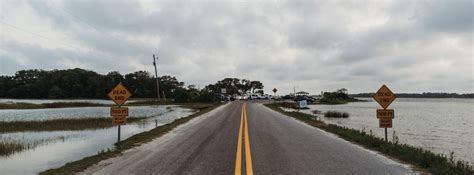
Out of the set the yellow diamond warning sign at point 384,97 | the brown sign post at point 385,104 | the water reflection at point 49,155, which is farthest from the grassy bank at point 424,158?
the water reflection at point 49,155

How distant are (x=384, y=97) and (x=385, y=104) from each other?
27 centimetres

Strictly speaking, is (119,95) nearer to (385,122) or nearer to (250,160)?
(250,160)

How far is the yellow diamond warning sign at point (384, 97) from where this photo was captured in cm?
1345

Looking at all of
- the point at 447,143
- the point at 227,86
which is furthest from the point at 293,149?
the point at 227,86

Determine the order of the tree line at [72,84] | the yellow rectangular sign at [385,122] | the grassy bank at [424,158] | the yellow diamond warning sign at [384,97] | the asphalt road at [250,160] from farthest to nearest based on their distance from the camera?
the tree line at [72,84] → the yellow diamond warning sign at [384,97] → the yellow rectangular sign at [385,122] → the grassy bank at [424,158] → the asphalt road at [250,160]

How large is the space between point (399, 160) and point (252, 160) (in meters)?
3.91

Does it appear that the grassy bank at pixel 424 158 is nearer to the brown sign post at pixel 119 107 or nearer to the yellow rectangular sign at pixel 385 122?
the yellow rectangular sign at pixel 385 122

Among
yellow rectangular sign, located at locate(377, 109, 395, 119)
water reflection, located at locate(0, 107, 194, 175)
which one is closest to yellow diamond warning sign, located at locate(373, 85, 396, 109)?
yellow rectangular sign, located at locate(377, 109, 395, 119)

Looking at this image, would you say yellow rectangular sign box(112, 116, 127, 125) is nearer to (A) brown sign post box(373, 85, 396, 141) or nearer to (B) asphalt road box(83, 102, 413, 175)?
(B) asphalt road box(83, 102, 413, 175)

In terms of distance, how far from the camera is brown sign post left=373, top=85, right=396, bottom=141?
13.2 meters

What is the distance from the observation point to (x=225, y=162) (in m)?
8.49

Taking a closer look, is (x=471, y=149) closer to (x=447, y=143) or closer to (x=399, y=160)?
(x=447, y=143)

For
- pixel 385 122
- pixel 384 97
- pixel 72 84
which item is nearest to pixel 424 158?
pixel 385 122

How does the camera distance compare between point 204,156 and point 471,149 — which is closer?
point 204,156
